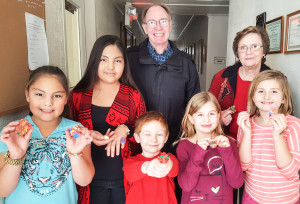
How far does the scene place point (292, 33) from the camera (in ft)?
7.34

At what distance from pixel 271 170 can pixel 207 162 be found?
1.27 feet

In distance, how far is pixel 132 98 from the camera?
173 cm

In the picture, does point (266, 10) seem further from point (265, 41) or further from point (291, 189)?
point (291, 189)

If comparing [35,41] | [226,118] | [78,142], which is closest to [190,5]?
[226,118]

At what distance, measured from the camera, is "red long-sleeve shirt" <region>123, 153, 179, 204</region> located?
1.40m

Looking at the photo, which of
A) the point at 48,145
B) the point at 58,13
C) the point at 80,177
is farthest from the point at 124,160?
the point at 58,13

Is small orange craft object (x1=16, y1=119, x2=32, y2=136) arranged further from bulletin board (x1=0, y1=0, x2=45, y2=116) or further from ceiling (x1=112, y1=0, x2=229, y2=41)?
ceiling (x1=112, y1=0, x2=229, y2=41)

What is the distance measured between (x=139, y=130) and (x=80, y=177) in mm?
465

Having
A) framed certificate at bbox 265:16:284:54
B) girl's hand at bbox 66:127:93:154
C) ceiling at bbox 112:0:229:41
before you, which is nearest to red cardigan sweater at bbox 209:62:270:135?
framed certificate at bbox 265:16:284:54

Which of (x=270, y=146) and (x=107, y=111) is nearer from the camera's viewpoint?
(x=270, y=146)

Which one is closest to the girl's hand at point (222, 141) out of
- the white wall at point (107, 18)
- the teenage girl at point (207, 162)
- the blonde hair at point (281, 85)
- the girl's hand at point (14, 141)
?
the teenage girl at point (207, 162)

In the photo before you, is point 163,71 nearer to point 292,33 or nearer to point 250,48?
point 250,48

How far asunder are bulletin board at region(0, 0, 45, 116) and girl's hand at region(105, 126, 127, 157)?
60 centimetres

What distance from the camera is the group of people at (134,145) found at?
121 centimetres
